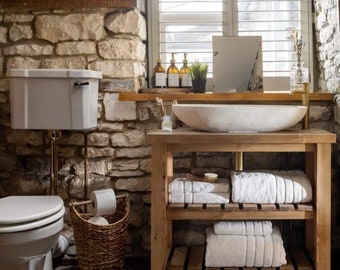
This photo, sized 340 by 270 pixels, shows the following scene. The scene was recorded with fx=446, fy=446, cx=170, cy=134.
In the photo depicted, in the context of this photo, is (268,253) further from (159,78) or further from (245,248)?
(159,78)

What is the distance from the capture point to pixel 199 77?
112 inches

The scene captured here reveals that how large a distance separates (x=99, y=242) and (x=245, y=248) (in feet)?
2.56

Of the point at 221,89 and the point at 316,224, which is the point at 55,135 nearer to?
the point at 221,89

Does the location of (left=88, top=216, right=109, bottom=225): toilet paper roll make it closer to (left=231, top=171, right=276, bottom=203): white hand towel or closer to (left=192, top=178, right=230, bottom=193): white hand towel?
(left=192, top=178, right=230, bottom=193): white hand towel

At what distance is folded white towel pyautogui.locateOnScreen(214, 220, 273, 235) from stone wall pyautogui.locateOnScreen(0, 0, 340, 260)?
1.51 ft

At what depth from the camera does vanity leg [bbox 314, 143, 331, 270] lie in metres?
2.20

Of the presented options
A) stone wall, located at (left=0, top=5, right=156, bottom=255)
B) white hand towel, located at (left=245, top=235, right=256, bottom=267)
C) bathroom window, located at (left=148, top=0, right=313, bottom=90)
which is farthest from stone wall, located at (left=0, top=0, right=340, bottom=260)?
white hand towel, located at (left=245, top=235, right=256, bottom=267)

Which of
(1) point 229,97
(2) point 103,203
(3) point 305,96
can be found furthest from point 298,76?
(2) point 103,203

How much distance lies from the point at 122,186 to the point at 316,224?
46.0 inches

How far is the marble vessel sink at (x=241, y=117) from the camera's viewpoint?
220cm

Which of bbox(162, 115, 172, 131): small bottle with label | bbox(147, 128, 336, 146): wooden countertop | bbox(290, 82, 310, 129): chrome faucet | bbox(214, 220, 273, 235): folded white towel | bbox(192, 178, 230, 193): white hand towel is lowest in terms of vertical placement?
bbox(214, 220, 273, 235): folded white towel

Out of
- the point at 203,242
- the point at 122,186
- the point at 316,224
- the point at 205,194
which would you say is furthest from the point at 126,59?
the point at 316,224

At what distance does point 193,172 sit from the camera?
276 cm

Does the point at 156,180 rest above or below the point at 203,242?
above
